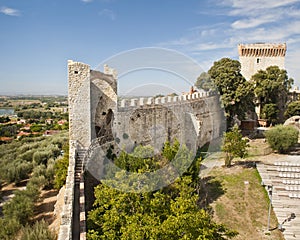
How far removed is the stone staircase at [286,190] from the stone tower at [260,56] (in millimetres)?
15193

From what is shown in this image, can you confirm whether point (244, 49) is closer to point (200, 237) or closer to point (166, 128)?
point (166, 128)

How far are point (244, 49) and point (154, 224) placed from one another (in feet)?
84.3

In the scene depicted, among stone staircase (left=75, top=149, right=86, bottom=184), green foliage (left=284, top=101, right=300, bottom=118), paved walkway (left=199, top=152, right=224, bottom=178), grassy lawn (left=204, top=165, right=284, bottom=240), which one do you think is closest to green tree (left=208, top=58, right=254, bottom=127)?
paved walkway (left=199, top=152, right=224, bottom=178)

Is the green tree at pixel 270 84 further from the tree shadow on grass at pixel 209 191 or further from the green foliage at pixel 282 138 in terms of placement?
the tree shadow on grass at pixel 209 191

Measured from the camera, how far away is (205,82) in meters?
20.8

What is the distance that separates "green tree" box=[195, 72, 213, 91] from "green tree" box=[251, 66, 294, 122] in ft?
15.8

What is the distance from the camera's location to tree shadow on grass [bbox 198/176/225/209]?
10649mm

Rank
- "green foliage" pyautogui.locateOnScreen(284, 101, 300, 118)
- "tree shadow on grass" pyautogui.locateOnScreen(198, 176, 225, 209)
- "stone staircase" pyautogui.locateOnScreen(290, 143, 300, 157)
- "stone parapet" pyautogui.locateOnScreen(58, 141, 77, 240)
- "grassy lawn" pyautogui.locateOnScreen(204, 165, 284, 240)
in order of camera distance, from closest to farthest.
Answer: "stone parapet" pyautogui.locateOnScreen(58, 141, 77, 240), "grassy lawn" pyautogui.locateOnScreen(204, 165, 284, 240), "tree shadow on grass" pyautogui.locateOnScreen(198, 176, 225, 209), "stone staircase" pyautogui.locateOnScreen(290, 143, 300, 157), "green foliage" pyautogui.locateOnScreen(284, 101, 300, 118)

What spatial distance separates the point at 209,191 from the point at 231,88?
367 inches

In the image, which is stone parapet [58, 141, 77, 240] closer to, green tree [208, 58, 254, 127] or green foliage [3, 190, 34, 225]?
green foliage [3, 190, 34, 225]

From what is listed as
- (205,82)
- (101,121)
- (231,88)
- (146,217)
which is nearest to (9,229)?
(101,121)

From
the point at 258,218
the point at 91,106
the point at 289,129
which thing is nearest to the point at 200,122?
the point at 289,129

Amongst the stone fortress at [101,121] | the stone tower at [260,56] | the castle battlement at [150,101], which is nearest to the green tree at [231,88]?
the castle battlement at [150,101]

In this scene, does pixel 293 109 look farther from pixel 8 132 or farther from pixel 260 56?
pixel 8 132
